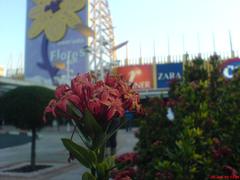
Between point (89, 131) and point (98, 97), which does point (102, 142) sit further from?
point (98, 97)

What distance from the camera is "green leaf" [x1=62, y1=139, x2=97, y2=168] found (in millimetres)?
1698

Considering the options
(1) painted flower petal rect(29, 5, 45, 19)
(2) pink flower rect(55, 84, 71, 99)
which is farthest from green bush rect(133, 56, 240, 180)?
(1) painted flower petal rect(29, 5, 45, 19)

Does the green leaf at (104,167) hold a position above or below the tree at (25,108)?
below

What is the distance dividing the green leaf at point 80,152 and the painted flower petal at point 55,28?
4401cm

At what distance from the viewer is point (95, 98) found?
5.48ft

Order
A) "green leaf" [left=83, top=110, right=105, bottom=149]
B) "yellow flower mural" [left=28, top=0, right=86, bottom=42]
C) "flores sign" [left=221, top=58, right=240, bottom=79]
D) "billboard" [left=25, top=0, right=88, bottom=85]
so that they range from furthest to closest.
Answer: "yellow flower mural" [left=28, top=0, right=86, bottom=42] → "billboard" [left=25, top=0, right=88, bottom=85] → "flores sign" [left=221, top=58, right=240, bottom=79] → "green leaf" [left=83, top=110, right=105, bottom=149]

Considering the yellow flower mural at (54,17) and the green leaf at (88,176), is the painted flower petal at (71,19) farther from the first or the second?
the green leaf at (88,176)

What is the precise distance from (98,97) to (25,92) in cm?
976

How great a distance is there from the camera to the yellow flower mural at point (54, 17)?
44.1 metres

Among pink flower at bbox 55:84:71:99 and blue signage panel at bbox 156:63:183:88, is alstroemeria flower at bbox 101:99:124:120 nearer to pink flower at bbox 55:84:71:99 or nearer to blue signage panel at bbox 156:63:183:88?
pink flower at bbox 55:84:71:99

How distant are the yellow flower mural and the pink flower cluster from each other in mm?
42400

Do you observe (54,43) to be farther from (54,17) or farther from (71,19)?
(54,17)

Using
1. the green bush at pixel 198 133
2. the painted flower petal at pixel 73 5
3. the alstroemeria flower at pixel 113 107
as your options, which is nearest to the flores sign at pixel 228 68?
the green bush at pixel 198 133

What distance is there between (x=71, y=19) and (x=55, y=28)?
3.09 metres
